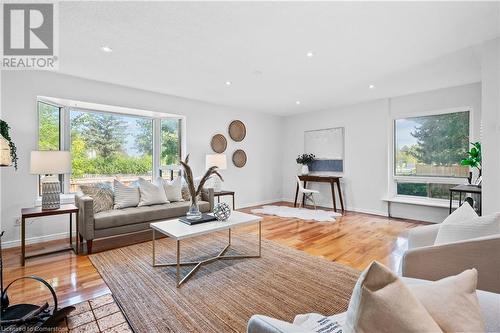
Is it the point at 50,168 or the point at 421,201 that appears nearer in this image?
the point at 50,168

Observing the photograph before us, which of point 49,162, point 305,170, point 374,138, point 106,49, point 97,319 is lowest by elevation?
point 97,319

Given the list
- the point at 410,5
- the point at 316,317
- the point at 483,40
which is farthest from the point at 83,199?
the point at 483,40

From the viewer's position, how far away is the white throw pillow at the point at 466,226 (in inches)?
56.4

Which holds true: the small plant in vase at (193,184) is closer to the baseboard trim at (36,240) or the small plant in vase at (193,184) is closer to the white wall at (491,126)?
the baseboard trim at (36,240)

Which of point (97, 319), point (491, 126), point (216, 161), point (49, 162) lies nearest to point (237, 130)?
point (216, 161)

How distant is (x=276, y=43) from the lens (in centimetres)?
262

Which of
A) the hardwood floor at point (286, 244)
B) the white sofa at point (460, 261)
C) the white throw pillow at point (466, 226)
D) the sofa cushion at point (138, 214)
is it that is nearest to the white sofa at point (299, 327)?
the white sofa at point (460, 261)

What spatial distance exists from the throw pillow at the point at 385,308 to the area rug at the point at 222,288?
52.4 inches

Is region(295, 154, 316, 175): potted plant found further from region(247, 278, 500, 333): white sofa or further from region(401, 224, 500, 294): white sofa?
region(247, 278, 500, 333): white sofa

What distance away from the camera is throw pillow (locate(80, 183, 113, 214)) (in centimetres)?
340

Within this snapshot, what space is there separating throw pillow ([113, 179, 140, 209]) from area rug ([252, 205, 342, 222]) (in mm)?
2588

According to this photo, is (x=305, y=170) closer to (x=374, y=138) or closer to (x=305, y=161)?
(x=305, y=161)

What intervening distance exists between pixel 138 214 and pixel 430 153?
526 cm

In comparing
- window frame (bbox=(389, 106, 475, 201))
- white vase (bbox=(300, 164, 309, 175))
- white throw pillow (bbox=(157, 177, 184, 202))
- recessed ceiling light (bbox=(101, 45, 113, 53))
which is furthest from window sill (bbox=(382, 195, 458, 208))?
recessed ceiling light (bbox=(101, 45, 113, 53))
